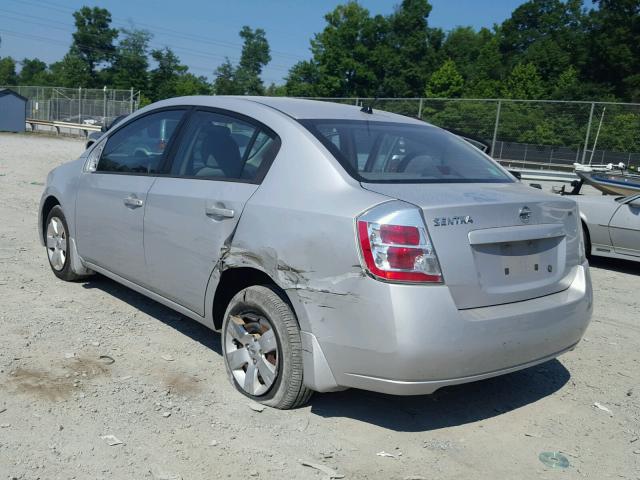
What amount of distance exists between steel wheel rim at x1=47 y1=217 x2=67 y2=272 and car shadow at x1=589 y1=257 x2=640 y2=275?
21.8 ft

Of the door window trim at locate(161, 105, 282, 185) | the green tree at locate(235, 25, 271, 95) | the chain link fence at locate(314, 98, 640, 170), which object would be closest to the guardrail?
the chain link fence at locate(314, 98, 640, 170)

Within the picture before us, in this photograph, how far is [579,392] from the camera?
4121 mm

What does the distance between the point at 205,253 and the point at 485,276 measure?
1.63 m

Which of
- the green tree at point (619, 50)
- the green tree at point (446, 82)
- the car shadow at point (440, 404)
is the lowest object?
the car shadow at point (440, 404)

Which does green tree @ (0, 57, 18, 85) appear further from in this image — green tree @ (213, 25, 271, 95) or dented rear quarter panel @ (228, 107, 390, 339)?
dented rear quarter panel @ (228, 107, 390, 339)

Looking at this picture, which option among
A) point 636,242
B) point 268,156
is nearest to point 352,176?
point 268,156

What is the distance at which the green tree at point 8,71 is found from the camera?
133m

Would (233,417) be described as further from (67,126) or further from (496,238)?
(67,126)

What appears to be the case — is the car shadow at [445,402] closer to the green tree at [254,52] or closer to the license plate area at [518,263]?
the license plate area at [518,263]

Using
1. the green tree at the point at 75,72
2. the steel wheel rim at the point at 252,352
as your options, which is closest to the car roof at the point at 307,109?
the steel wheel rim at the point at 252,352

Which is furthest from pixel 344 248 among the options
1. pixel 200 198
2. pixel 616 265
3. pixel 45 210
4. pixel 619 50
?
pixel 619 50

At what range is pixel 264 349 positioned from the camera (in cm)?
355

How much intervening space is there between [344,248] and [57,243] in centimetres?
360

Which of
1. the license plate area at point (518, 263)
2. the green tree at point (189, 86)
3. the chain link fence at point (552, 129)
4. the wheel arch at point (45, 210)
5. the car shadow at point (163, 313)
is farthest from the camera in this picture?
the green tree at point (189, 86)
